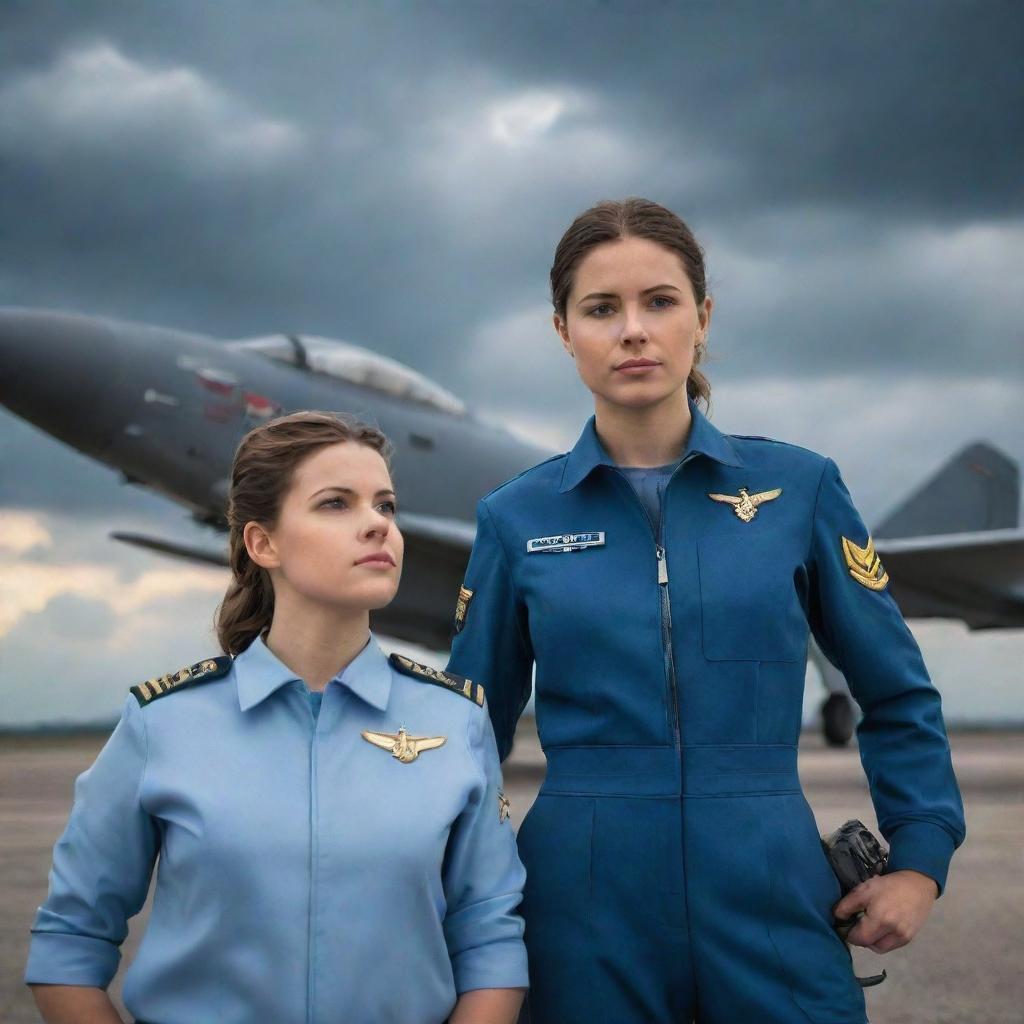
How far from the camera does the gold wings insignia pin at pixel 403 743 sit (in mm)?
1610

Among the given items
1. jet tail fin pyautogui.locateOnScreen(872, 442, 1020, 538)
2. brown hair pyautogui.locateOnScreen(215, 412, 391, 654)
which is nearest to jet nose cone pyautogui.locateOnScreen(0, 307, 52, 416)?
brown hair pyautogui.locateOnScreen(215, 412, 391, 654)

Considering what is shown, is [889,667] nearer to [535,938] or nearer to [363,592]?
[535,938]

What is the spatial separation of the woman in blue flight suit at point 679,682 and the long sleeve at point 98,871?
59 cm

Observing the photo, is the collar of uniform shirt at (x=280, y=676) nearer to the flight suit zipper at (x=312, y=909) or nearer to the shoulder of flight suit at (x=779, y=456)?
the flight suit zipper at (x=312, y=909)

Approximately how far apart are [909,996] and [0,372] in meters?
8.35

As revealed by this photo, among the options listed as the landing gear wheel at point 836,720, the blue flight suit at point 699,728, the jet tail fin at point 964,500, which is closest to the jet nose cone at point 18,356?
the blue flight suit at point 699,728

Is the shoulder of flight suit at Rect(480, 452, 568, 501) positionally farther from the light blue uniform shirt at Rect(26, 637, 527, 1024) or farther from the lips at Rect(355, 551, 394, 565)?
the light blue uniform shirt at Rect(26, 637, 527, 1024)

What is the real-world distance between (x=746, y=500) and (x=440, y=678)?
568mm

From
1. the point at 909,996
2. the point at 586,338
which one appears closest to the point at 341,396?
the point at 909,996

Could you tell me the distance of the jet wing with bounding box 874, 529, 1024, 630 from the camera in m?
12.6

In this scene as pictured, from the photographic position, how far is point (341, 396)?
10984 millimetres

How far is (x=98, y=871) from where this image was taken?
1.54 metres

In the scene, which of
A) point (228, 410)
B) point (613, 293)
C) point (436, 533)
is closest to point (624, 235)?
point (613, 293)

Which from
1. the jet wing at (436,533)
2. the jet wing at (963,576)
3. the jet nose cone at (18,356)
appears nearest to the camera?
the jet nose cone at (18,356)
